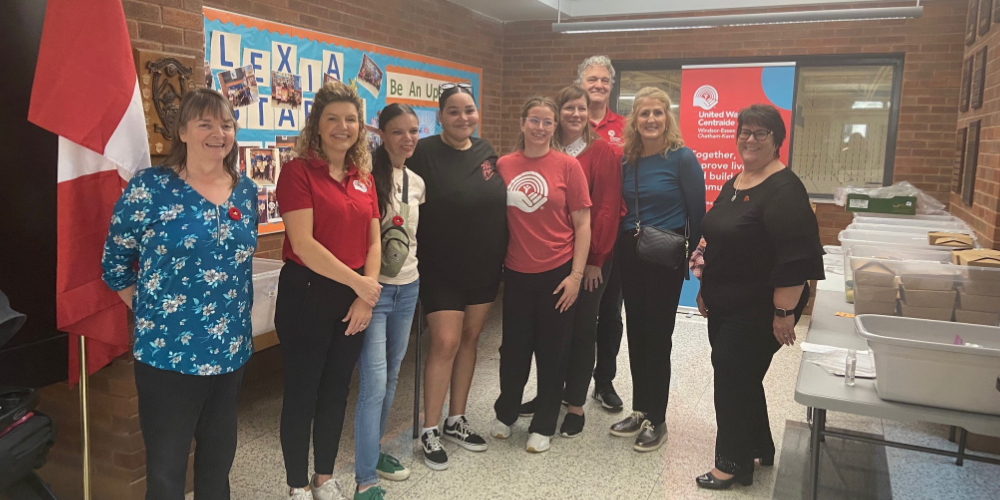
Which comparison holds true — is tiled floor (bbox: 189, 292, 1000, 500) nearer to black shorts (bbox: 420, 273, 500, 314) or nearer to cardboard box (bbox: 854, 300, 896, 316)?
black shorts (bbox: 420, 273, 500, 314)

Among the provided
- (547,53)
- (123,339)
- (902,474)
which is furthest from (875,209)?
(123,339)

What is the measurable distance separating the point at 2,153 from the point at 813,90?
574 cm

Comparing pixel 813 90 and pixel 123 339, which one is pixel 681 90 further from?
pixel 123 339

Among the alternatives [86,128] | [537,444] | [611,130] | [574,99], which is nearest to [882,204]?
[611,130]

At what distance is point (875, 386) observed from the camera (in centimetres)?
204

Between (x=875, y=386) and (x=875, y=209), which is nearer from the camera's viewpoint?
(x=875, y=386)

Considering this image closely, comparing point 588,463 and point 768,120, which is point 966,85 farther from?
point 588,463

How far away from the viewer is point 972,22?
14.9 ft

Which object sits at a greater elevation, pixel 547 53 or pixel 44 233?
pixel 547 53

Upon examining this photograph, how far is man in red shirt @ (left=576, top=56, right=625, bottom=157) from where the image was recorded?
11.5ft

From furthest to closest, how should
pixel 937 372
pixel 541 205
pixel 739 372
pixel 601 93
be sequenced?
pixel 601 93
pixel 541 205
pixel 739 372
pixel 937 372

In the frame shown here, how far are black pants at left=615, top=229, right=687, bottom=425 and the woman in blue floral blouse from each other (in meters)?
1.76

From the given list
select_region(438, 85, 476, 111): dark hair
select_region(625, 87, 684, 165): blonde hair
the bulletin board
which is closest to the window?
the bulletin board

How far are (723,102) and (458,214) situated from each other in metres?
3.94
